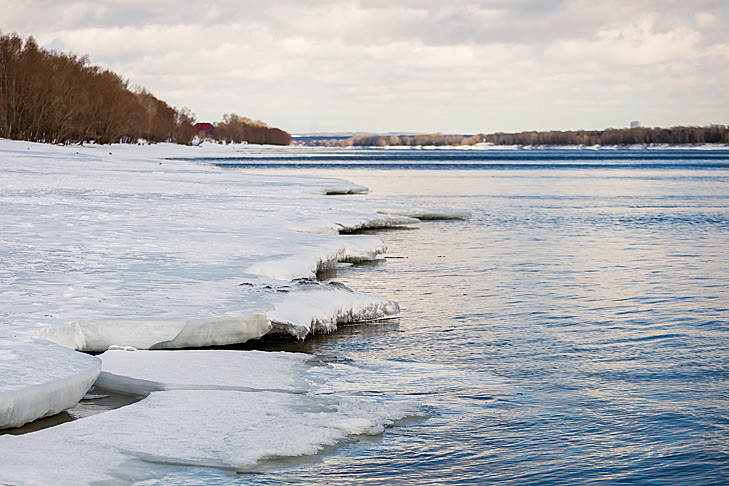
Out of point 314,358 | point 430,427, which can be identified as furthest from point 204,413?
point 314,358

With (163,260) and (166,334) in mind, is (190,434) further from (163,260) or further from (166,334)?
(163,260)

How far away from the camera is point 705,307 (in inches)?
482

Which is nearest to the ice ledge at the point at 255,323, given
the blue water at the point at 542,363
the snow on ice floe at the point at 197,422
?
the blue water at the point at 542,363

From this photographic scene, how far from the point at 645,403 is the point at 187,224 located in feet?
39.2

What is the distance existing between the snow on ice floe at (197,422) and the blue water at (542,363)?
0.68 feet

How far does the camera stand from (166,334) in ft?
28.5

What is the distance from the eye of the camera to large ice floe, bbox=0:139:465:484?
598cm

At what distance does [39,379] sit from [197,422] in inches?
50.6

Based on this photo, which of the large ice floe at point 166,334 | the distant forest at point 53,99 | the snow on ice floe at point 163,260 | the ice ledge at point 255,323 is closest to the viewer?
the large ice floe at point 166,334

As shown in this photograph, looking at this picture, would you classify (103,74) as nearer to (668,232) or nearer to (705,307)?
(668,232)

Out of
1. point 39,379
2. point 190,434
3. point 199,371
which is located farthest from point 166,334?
point 190,434

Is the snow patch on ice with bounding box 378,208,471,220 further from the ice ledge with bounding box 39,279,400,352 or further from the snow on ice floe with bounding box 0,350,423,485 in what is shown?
the snow on ice floe with bounding box 0,350,423,485

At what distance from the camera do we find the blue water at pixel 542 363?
6.14 metres

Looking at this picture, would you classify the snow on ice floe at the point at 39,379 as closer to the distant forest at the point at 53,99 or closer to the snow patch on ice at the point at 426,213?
the snow patch on ice at the point at 426,213
